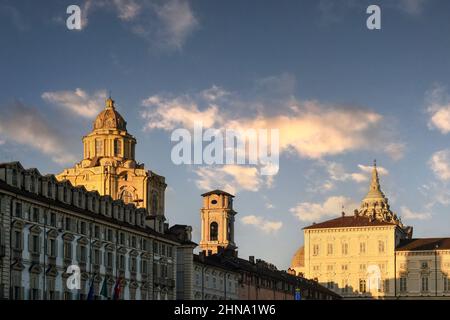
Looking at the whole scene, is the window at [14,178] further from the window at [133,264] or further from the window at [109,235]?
the window at [133,264]

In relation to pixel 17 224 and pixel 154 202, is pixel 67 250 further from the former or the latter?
pixel 154 202

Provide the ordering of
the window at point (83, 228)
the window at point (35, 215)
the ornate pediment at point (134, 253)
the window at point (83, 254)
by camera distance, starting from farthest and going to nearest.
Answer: the ornate pediment at point (134, 253)
the window at point (83, 228)
the window at point (83, 254)
the window at point (35, 215)

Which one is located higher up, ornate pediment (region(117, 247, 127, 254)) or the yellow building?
the yellow building

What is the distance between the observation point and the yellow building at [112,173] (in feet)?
628

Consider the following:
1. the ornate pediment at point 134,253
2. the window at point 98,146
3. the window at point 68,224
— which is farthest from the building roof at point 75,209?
the window at point 98,146

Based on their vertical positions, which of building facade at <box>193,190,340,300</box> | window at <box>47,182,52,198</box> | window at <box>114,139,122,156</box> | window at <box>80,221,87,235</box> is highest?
window at <box>114,139,122,156</box>

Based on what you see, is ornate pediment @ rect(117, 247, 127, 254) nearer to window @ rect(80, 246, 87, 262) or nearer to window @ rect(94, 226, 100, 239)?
window @ rect(94, 226, 100, 239)

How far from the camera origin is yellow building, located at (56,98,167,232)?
191 meters

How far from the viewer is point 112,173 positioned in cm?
19162

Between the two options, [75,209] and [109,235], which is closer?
[75,209]

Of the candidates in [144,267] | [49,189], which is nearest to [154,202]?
[144,267]

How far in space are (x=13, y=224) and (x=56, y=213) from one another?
28.2ft

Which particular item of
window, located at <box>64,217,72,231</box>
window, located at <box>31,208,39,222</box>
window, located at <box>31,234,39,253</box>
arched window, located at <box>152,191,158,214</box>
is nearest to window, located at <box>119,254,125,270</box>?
window, located at <box>64,217,72,231</box>
